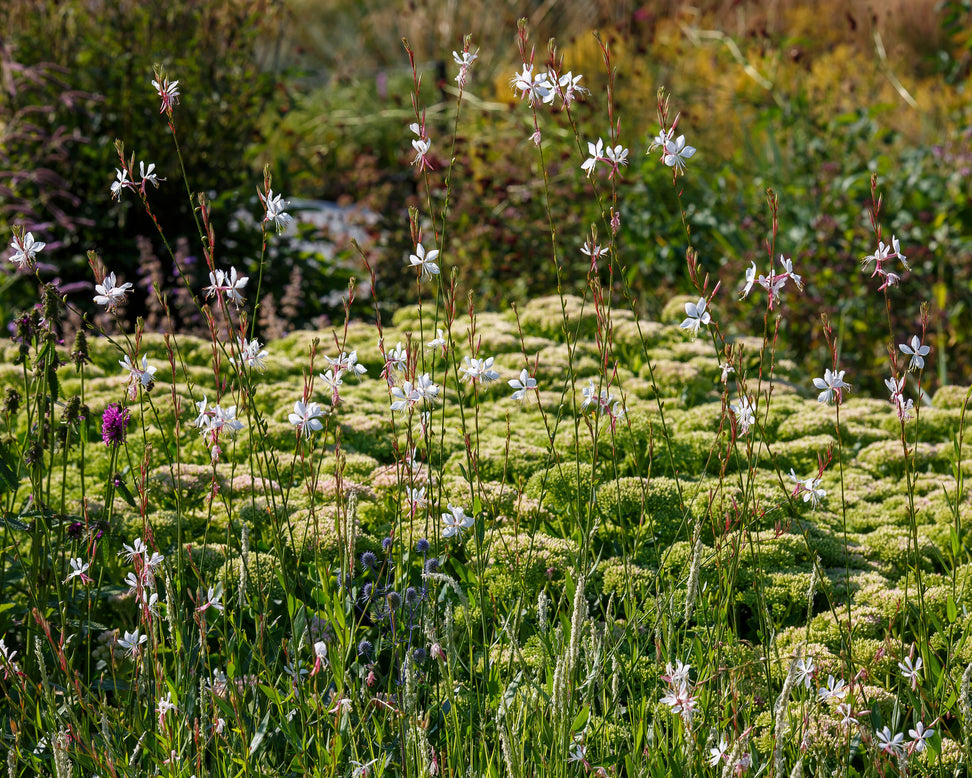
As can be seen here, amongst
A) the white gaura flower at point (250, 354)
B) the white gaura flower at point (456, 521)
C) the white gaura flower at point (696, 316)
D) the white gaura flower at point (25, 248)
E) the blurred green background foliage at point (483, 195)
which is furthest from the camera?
the blurred green background foliage at point (483, 195)

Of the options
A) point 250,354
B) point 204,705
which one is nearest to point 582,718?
point 204,705

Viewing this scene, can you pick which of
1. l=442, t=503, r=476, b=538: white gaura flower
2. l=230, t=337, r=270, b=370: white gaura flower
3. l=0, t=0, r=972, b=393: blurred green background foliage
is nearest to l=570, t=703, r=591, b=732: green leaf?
l=442, t=503, r=476, b=538: white gaura flower

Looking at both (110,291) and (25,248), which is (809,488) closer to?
(110,291)

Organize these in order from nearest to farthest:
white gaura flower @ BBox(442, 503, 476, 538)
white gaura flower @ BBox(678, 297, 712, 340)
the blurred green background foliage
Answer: white gaura flower @ BBox(678, 297, 712, 340)
white gaura flower @ BBox(442, 503, 476, 538)
the blurred green background foliage

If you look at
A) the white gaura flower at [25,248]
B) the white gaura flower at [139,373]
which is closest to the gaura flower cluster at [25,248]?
the white gaura flower at [25,248]

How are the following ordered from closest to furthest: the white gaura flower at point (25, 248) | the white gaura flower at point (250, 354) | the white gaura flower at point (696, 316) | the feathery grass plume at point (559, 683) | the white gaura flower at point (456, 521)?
1. the feathery grass plume at point (559, 683)
2. the white gaura flower at point (696, 316)
3. the white gaura flower at point (25, 248)
4. the white gaura flower at point (250, 354)
5. the white gaura flower at point (456, 521)

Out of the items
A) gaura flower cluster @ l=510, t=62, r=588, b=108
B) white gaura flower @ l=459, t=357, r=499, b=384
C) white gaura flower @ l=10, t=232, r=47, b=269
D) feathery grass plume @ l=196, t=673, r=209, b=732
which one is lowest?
feathery grass plume @ l=196, t=673, r=209, b=732

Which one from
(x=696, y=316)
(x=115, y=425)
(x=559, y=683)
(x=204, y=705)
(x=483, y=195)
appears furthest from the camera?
(x=483, y=195)

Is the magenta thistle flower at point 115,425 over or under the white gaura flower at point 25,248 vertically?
under

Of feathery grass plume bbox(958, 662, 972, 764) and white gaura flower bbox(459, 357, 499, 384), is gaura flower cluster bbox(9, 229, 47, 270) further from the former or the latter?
feathery grass plume bbox(958, 662, 972, 764)

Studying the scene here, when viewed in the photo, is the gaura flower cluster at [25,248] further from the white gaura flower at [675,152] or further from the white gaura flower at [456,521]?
the white gaura flower at [675,152]

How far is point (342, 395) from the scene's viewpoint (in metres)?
4.11

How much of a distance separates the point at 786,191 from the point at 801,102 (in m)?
0.60

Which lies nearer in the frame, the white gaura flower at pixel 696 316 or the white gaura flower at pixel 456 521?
the white gaura flower at pixel 696 316
